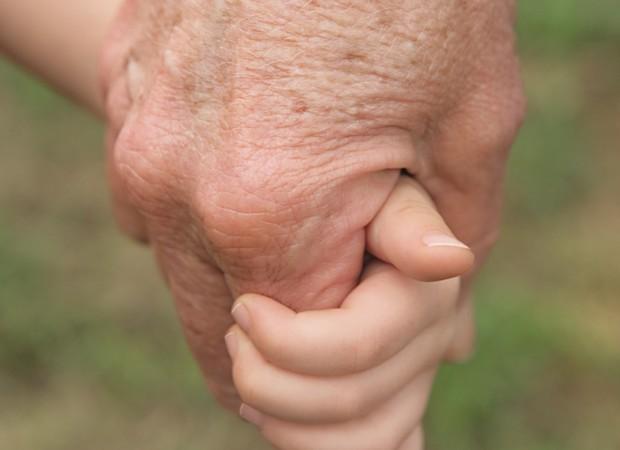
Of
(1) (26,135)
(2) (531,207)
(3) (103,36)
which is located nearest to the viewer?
(3) (103,36)

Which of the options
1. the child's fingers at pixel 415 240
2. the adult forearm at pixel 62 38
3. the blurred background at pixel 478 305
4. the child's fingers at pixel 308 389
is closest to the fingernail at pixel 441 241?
the child's fingers at pixel 415 240

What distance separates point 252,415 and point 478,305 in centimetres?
105

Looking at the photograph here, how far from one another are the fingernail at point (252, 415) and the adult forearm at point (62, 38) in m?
0.47

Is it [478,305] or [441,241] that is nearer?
[441,241]

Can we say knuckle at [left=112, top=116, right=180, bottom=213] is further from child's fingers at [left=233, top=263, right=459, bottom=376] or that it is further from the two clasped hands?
child's fingers at [left=233, top=263, right=459, bottom=376]

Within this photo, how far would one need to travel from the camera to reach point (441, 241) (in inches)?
31.5

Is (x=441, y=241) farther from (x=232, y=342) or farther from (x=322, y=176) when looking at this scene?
(x=232, y=342)

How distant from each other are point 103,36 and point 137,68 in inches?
7.7

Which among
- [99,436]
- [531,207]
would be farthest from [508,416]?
[99,436]

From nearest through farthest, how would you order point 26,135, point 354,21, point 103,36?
point 354,21 → point 103,36 → point 26,135

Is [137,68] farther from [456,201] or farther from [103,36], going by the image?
[456,201]

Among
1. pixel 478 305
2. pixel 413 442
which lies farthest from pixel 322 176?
pixel 478 305

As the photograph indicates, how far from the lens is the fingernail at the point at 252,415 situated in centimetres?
93

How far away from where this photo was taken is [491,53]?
3.07ft
